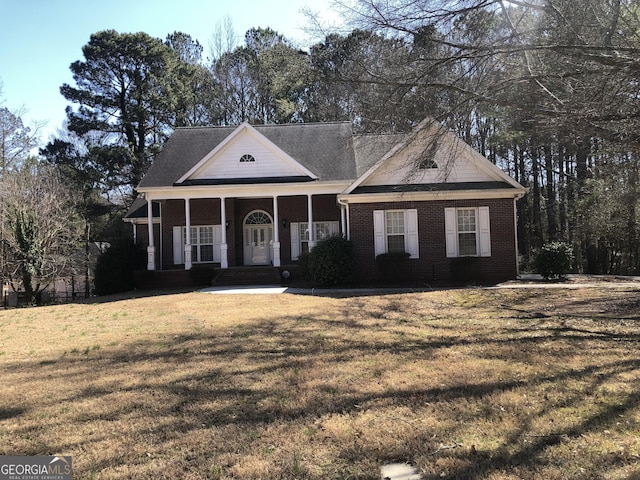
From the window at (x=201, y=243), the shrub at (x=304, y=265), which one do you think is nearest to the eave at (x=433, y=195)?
the shrub at (x=304, y=265)

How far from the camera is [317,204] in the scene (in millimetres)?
21703

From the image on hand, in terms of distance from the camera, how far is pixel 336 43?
9.71 metres

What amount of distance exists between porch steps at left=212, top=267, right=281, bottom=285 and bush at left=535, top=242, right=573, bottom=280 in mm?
9953

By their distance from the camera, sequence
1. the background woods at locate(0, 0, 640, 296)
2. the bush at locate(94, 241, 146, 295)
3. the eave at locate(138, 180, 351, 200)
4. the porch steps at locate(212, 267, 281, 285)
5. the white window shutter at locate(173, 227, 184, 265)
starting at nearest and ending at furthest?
the background woods at locate(0, 0, 640, 296) < the porch steps at locate(212, 267, 281, 285) < the bush at locate(94, 241, 146, 295) < the eave at locate(138, 180, 351, 200) < the white window shutter at locate(173, 227, 184, 265)

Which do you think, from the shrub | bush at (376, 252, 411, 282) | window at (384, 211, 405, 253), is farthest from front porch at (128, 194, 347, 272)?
bush at (376, 252, 411, 282)

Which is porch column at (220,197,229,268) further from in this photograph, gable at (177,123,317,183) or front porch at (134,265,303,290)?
gable at (177,123,317,183)

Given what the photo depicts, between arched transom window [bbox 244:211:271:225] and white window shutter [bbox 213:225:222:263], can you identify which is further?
arched transom window [bbox 244:211:271:225]

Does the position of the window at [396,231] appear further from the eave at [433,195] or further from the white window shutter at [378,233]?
the eave at [433,195]

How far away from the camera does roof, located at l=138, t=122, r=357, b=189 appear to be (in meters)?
20.9

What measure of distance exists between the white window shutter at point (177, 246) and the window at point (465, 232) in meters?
11.9

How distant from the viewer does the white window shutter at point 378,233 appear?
58.5 ft

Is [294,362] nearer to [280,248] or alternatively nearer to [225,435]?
[225,435]

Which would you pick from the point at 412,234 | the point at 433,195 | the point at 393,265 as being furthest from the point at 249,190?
the point at 433,195

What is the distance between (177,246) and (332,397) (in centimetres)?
1829
